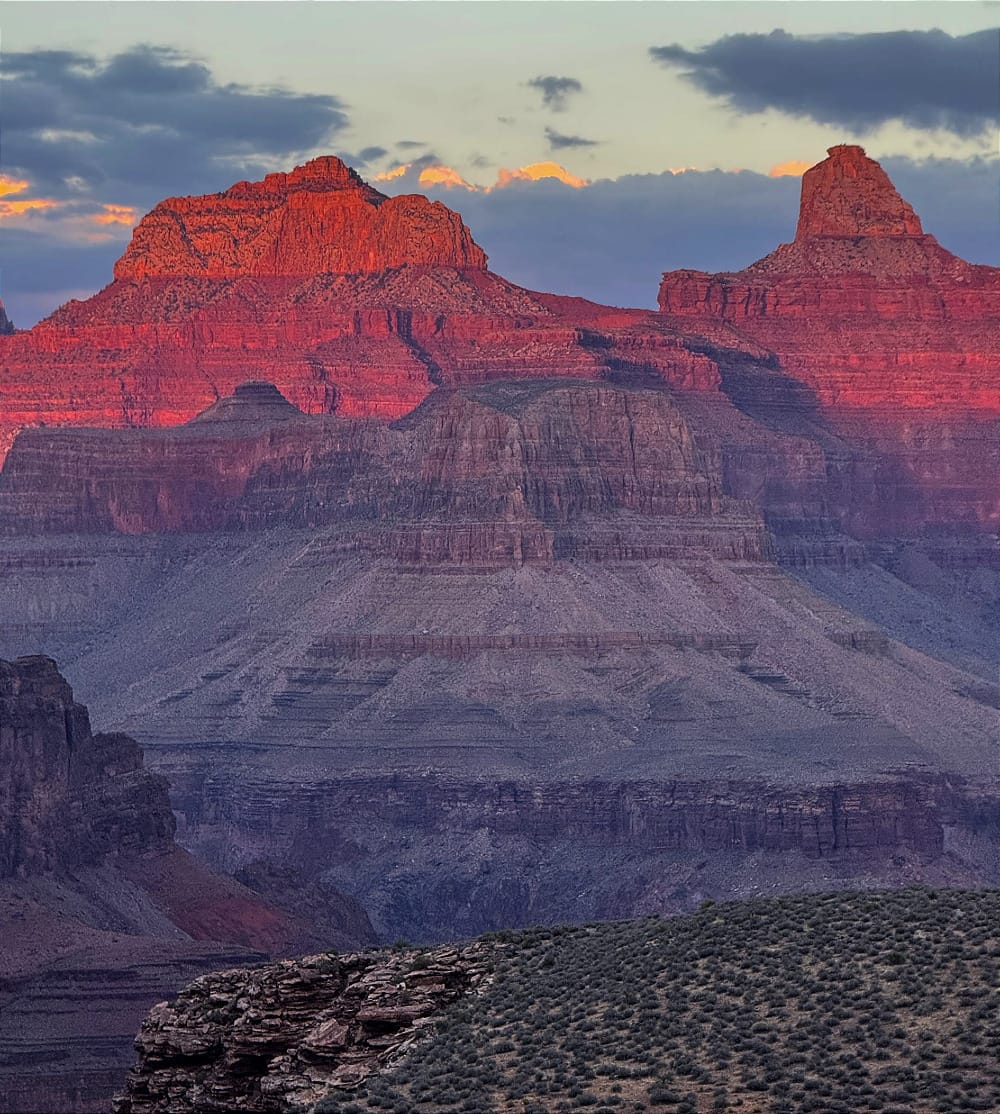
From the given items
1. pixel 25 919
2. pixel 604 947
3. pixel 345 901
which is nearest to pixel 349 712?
pixel 345 901

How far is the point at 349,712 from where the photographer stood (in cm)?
18762

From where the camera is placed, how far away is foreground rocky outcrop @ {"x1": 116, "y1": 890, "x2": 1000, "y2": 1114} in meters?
50.6

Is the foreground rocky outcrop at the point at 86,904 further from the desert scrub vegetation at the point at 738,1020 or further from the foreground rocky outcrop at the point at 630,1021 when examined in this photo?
the desert scrub vegetation at the point at 738,1020

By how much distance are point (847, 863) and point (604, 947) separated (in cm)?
10693

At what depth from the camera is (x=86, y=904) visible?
128m

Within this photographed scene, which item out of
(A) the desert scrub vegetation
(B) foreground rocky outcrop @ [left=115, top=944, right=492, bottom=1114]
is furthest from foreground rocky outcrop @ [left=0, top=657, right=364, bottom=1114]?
(A) the desert scrub vegetation

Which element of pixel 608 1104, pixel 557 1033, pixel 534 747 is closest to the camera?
pixel 608 1104

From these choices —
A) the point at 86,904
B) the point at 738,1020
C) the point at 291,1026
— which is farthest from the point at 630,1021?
the point at 86,904

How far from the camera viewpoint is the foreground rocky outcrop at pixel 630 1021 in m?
50.6

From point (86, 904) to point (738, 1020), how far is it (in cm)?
7684

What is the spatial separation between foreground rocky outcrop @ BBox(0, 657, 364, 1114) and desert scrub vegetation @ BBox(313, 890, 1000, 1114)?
1931 inches

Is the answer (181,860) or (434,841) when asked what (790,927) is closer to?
(181,860)

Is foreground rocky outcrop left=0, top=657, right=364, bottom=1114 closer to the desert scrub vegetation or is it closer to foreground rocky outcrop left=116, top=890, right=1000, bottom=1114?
foreground rocky outcrop left=116, top=890, right=1000, bottom=1114

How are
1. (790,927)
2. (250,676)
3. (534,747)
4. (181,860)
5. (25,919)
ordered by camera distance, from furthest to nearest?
(250,676), (534,747), (181,860), (25,919), (790,927)
